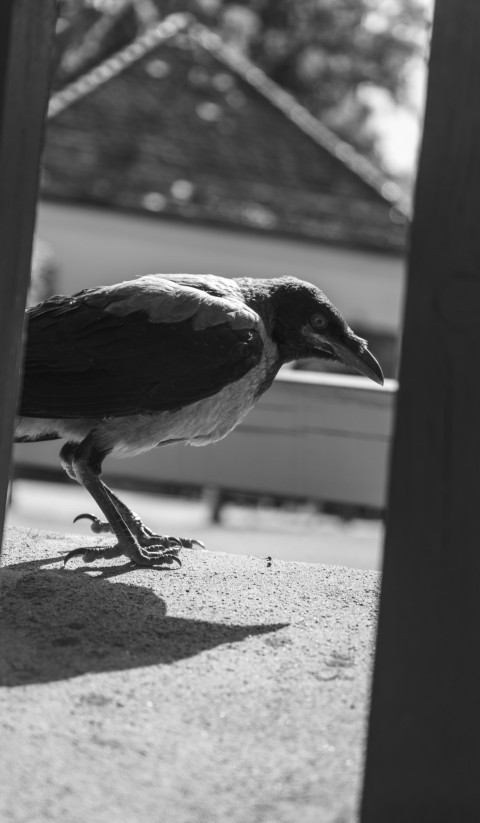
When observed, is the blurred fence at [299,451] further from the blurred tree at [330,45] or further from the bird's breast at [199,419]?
the blurred tree at [330,45]

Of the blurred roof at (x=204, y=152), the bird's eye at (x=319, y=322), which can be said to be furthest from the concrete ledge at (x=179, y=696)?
the blurred roof at (x=204, y=152)

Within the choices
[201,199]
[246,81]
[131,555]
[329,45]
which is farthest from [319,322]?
[329,45]

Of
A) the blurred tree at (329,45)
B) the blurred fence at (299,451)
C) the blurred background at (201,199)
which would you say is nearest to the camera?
the blurred fence at (299,451)

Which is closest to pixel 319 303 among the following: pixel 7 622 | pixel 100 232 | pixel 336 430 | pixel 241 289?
pixel 241 289

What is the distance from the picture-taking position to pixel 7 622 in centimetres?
371

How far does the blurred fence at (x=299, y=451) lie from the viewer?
12.6m

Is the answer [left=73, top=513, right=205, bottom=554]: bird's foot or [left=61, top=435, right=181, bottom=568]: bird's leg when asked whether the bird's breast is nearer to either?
[left=61, top=435, right=181, bottom=568]: bird's leg

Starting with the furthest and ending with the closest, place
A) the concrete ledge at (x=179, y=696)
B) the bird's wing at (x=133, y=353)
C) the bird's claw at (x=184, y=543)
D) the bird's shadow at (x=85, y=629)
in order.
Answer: the bird's claw at (x=184, y=543)
the bird's wing at (x=133, y=353)
the bird's shadow at (x=85, y=629)
the concrete ledge at (x=179, y=696)

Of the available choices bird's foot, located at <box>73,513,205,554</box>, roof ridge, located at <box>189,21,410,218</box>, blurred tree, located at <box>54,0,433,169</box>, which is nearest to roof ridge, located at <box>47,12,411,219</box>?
roof ridge, located at <box>189,21,410,218</box>

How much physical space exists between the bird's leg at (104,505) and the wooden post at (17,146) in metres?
1.83

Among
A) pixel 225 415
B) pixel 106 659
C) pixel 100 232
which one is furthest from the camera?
pixel 100 232

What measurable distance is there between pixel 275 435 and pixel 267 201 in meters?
12.3

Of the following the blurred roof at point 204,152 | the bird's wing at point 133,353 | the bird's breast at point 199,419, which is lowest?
the bird's breast at point 199,419

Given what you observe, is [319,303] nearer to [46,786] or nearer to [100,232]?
[46,786]
